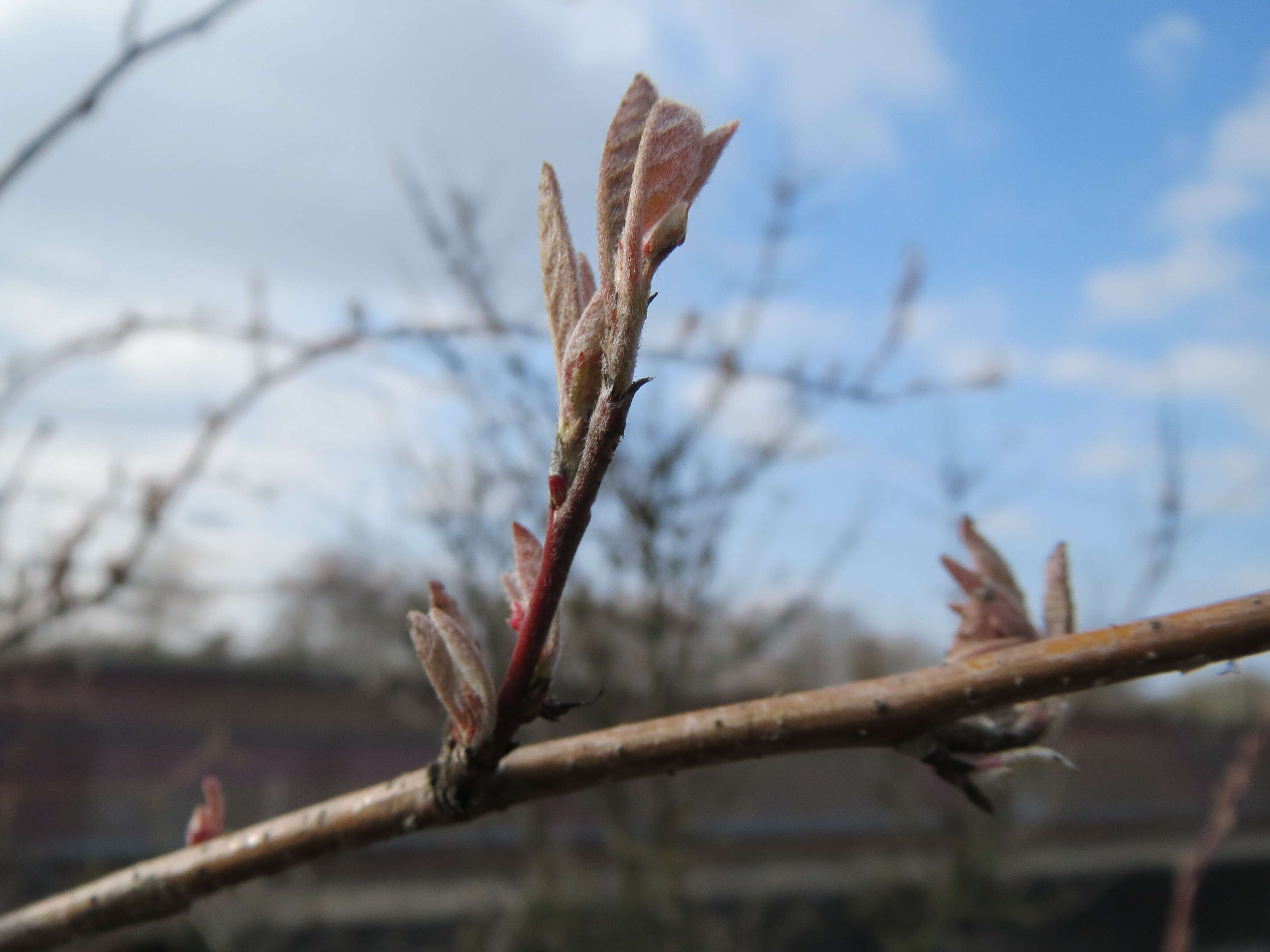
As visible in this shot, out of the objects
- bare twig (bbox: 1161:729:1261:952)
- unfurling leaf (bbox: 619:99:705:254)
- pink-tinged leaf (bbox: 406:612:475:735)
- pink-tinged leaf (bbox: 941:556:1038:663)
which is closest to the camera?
unfurling leaf (bbox: 619:99:705:254)

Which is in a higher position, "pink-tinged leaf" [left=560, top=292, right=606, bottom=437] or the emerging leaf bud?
"pink-tinged leaf" [left=560, top=292, right=606, bottom=437]

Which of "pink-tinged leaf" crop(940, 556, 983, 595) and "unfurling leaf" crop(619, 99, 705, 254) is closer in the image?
"unfurling leaf" crop(619, 99, 705, 254)

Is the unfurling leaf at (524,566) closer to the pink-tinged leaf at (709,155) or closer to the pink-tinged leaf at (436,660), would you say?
the pink-tinged leaf at (436,660)

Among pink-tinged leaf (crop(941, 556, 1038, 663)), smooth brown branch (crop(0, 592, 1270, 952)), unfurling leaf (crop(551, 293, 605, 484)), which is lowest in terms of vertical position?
smooth brown branch (crop(0, 592, 1270, 952))

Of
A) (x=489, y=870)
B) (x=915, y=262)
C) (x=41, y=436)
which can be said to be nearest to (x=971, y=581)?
(x=41, y=436)

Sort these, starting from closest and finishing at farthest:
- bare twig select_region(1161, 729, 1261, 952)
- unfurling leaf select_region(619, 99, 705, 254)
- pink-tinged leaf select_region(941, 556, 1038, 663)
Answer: unfurling leaf select_region(619, 99, 705, 254)
pink-tinged leaf select_region(941, 556, 1038, 663)
bare twig select_region(1161, 729, 1261, 952)

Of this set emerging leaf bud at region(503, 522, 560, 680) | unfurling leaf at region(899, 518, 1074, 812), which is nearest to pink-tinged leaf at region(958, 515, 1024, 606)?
unfurling leaf at region(899, 518, 1074, 812)

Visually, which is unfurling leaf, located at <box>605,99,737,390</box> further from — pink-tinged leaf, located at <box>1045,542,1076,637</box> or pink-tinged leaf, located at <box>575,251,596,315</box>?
pink-tinged leaf, located at <box>1045,542,1076,637</box>
